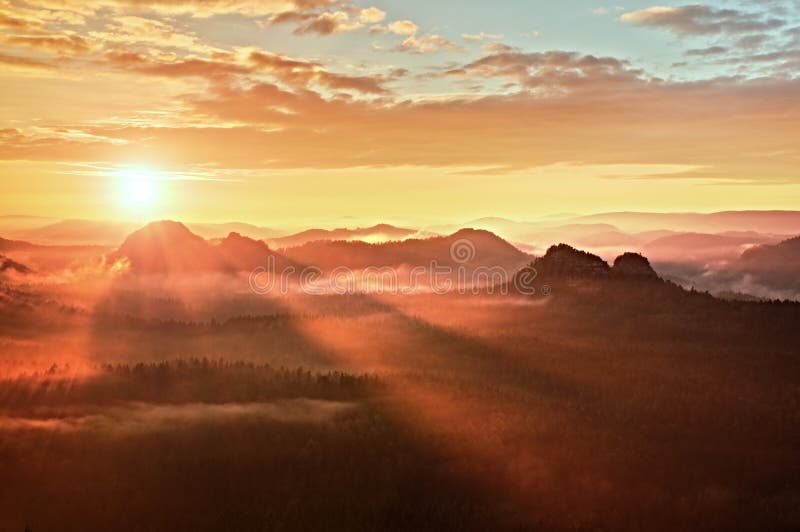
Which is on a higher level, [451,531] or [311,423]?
[311,423]

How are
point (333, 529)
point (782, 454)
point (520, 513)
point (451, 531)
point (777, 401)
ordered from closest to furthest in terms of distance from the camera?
point (333, 529), point (451, 531), point (520, 513), point (782, 454), point (777, 401)

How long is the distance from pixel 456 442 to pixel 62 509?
82.0 metres

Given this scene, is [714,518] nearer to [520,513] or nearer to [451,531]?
[520,513]

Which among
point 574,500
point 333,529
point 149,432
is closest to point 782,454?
point 574,500

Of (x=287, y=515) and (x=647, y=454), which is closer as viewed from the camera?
(x=287, y=515)

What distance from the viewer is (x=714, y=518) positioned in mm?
159000

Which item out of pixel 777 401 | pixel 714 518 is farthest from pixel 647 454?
pixel 777 401

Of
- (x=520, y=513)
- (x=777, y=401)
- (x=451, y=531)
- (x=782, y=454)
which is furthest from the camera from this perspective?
(x=777, y=401)

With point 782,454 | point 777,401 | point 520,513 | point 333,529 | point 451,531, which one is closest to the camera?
point 333,529

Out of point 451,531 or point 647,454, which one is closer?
point 451,531

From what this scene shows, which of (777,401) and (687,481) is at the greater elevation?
(777,401)

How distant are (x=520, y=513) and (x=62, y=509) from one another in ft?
274

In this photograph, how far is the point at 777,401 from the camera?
196500mm

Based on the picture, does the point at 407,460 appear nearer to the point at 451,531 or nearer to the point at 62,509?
the point at 451,531
